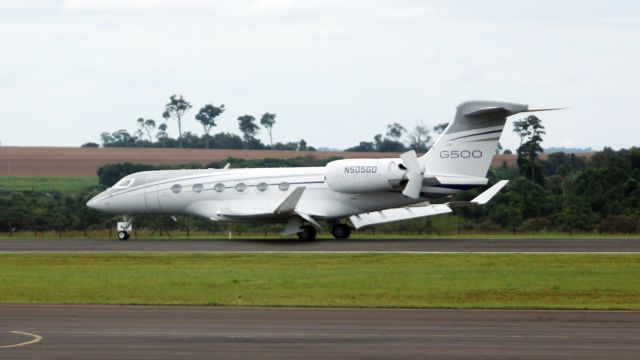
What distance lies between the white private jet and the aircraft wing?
39mm

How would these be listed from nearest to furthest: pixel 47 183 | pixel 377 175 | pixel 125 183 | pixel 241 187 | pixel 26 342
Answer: pixel 26 342, pixel 377 175, pixel 241 187, pixel 125 183, pixel 47 183

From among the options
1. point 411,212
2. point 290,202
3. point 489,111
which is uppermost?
point 489,111

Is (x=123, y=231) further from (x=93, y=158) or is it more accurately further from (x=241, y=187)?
(x=93, y=158)

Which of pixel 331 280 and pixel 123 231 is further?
pixel 123 231

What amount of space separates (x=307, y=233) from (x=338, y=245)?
13.0 feet

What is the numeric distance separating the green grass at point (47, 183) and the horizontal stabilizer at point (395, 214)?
52.0 metres

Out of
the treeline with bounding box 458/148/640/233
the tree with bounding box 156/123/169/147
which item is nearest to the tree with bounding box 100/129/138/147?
the tree with bounding box 156/123/169/147

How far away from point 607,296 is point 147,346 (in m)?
11.6

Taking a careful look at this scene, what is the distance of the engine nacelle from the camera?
4316 centimetres

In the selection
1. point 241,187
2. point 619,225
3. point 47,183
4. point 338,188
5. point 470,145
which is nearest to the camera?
point 470,145

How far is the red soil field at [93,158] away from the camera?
107188mm

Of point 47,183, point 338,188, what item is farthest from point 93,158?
point 338,188

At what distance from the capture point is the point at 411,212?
45.2 metres

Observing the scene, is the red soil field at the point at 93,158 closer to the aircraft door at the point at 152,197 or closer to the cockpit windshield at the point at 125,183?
the cockpit windshield at the point at 125,183
